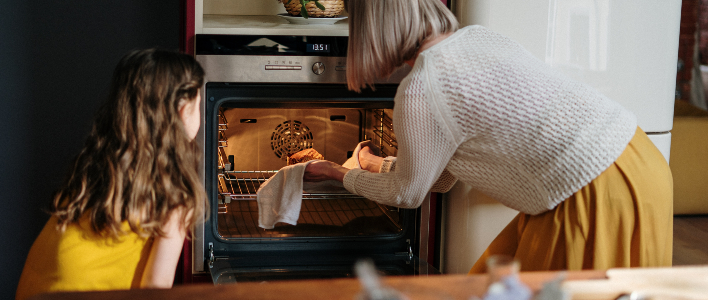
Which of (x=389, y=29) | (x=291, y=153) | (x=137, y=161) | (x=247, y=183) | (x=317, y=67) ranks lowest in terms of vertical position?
(x=247, y=183)

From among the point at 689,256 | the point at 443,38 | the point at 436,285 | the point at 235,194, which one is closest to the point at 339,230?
the point at 235,194

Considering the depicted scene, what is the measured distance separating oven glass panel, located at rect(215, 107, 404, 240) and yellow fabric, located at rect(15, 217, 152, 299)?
2.05ft

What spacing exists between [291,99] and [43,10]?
45.7 inches

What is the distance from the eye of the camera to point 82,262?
44.1 inches

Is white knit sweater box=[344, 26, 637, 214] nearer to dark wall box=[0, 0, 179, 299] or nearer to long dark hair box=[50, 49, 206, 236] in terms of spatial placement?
long dark hair box=[50, 49, 206, 236]

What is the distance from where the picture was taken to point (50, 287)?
112 centimetres

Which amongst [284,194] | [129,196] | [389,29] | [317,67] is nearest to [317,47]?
[317,67]

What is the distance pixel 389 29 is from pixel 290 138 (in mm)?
634

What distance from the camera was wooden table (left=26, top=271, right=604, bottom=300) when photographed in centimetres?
79

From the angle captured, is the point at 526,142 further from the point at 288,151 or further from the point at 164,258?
the point at 288,151

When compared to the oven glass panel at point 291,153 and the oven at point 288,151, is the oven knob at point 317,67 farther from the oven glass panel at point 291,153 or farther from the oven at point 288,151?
the oven glass panel at point 291,153

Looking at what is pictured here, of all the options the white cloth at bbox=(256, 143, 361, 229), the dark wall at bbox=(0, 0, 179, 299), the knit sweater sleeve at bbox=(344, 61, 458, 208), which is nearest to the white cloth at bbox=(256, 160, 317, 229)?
the white cloth at bbox=(256, 143, 361, 229)

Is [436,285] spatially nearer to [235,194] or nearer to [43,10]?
[235,194]

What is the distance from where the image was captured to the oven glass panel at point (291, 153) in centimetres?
183
